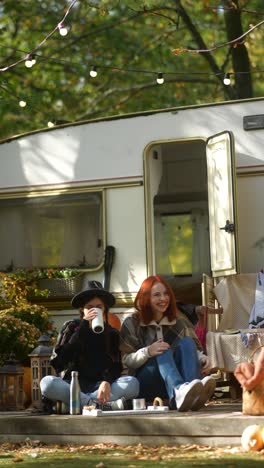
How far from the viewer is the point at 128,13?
61.5ft

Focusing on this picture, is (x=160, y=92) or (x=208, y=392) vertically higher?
(x=160, y=92)

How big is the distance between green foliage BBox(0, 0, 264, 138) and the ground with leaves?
10632mm

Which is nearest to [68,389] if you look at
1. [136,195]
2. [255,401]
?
[255,401]

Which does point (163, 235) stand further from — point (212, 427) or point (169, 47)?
point (169, 47)

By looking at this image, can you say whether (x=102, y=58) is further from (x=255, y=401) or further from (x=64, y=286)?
(x=255, y=401)

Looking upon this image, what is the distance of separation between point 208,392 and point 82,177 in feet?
14.0

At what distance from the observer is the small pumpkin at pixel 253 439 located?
276 inches

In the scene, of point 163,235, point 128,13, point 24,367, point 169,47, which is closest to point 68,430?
point 24,367

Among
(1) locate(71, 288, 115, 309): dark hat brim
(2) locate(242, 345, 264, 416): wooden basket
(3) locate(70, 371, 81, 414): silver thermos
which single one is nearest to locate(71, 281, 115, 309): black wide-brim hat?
(1) locate(71, 288, 115, 309): dark hat brim

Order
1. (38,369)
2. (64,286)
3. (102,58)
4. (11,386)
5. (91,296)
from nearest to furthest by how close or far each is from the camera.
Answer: (91,296) < (38,369) < (11,386) < (64,286) < (102,58)

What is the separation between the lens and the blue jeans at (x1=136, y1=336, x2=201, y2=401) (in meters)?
8.47

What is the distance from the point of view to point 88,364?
8695 millimetres

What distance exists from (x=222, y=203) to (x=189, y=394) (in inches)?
132

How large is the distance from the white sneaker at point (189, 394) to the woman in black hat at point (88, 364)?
0.51m
